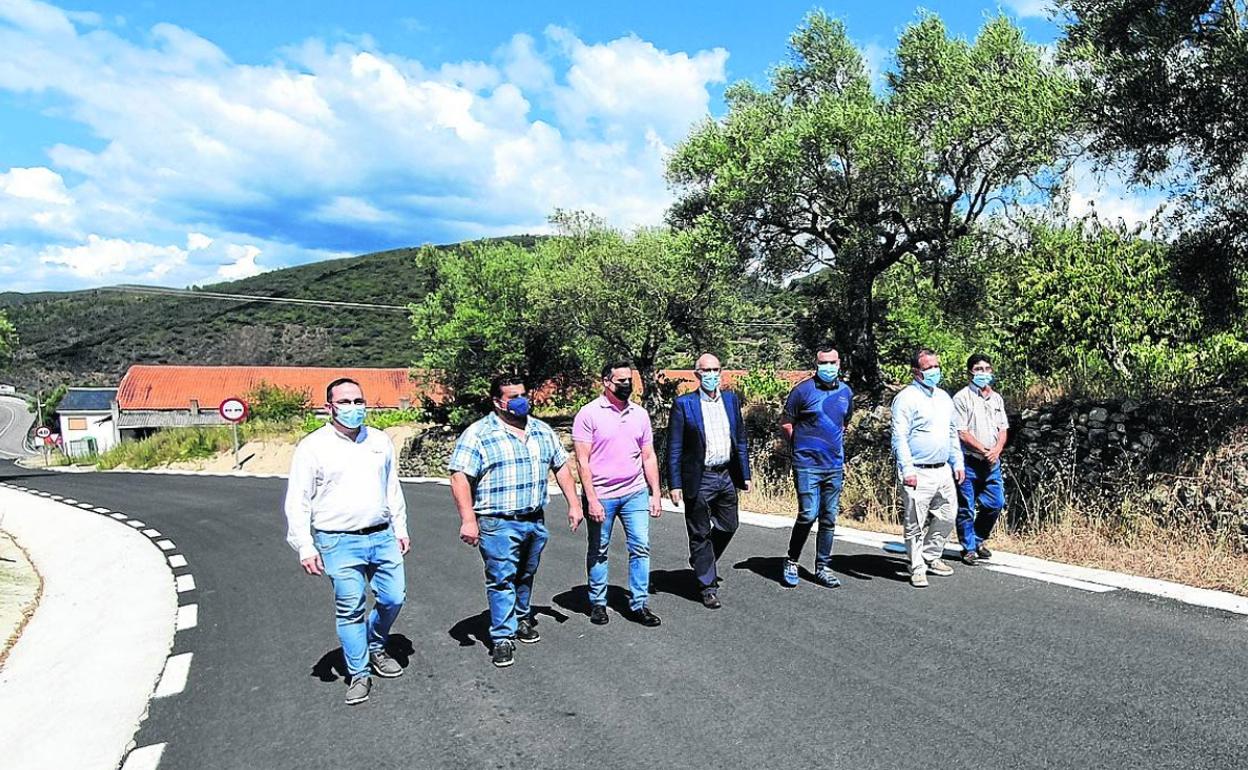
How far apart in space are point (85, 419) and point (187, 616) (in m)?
91.5

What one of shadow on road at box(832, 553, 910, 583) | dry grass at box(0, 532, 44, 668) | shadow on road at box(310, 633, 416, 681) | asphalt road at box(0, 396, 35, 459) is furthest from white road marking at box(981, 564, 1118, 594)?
asphalt road at box(0, 396, 35, 459)

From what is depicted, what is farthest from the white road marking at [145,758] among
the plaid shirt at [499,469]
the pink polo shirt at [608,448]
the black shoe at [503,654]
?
the pink polo shirt at [608,448]

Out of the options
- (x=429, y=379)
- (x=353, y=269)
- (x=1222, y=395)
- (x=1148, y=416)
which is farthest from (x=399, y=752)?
(x=353, y=269)

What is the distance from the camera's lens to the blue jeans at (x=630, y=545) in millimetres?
5805

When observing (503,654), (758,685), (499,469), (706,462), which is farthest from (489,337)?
(758,685)

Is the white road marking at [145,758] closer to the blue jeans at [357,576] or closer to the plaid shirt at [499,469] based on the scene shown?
the blue jeans at [357,576]

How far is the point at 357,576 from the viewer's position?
478 centimetres

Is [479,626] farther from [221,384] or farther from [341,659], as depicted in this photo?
[221,384]

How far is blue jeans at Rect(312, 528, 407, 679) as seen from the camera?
4.73 meters

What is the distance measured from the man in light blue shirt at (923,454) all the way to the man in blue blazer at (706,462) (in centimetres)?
132

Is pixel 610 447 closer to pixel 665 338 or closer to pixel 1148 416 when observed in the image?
pixel 1148 416

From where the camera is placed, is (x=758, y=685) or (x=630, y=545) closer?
(x=758, y=685)

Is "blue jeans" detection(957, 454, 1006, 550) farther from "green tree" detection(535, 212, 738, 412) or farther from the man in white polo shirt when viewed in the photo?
"green tree" detection(535, 212, 738, 412)

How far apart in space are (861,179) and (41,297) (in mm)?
179854
